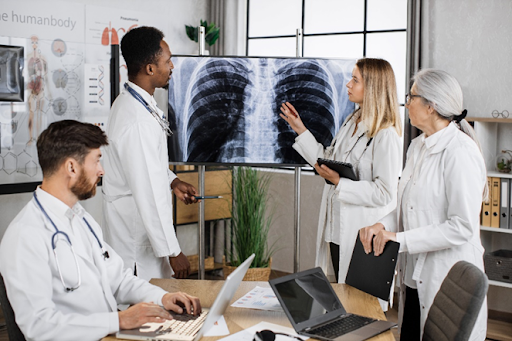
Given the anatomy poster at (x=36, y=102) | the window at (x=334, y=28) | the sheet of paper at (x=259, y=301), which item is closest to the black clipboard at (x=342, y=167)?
the sheet of paper at (x=259, y=301)

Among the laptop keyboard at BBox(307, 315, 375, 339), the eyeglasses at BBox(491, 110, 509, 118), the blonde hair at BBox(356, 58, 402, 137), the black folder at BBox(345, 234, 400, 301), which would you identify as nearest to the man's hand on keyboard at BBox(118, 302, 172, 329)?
the laptop keyboard at BBox(307, 315, 375, 339)

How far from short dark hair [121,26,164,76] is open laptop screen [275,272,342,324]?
135 cm

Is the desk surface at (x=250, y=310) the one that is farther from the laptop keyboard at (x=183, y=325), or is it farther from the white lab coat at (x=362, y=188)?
the white lab coat at (x=362, y=188)

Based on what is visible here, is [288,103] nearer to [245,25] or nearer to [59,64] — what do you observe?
[59,64]

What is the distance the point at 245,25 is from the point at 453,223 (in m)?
4.00

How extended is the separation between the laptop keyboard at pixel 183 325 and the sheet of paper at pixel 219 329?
0.13ft

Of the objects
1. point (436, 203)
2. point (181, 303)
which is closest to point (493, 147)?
point (436, 203)

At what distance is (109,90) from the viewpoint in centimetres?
473

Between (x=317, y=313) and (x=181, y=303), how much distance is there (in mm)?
460

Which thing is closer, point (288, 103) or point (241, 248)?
point (288, 103)

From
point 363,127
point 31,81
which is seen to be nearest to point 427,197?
point 363,127

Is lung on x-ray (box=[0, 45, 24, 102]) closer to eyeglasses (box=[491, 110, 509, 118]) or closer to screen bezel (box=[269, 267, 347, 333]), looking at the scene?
screen bezel (box=[269, 267, 347, 333])

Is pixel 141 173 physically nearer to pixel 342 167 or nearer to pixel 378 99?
pixel 342 167

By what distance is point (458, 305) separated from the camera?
188 cm
